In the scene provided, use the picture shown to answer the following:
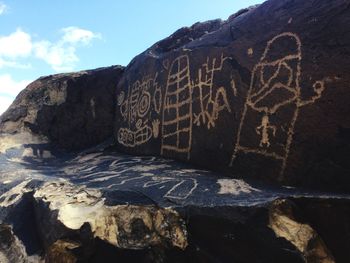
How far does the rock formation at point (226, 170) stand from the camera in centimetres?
280

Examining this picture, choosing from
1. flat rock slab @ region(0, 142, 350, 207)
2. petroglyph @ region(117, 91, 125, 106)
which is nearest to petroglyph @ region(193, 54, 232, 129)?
flat rock slab @ region(0, 142, 350, 207)

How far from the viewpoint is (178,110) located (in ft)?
15.6

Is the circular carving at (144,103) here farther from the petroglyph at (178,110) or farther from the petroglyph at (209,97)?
the petroglyph at (209,97)

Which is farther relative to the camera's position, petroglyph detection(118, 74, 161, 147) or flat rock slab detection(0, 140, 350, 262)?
petroglyph detection(118, 74, 161, 147)

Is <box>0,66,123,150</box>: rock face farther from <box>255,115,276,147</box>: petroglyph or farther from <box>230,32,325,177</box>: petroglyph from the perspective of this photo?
<box>255,115,276,147</box>: petroglyph

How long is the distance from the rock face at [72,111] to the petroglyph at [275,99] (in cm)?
298

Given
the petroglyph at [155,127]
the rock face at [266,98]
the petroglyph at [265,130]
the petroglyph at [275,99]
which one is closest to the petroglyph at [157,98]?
the rock face at [266,98]

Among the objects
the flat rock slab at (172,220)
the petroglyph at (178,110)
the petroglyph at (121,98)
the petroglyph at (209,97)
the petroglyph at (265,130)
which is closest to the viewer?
the flat rock slab at (172,220)

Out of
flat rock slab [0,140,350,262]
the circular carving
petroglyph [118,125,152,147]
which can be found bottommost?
flat rock slab [0,140,350,262]

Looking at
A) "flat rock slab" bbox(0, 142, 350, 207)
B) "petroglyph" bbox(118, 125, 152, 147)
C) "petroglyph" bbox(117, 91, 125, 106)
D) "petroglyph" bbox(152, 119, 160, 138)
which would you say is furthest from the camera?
"petroglyph" bbox(117, 91, 125, 106)

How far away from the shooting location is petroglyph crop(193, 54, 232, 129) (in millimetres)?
4164

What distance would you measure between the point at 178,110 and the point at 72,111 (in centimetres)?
248

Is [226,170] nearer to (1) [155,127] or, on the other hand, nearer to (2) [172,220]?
(2) [172,220]

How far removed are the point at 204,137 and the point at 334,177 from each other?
145 centimetres
